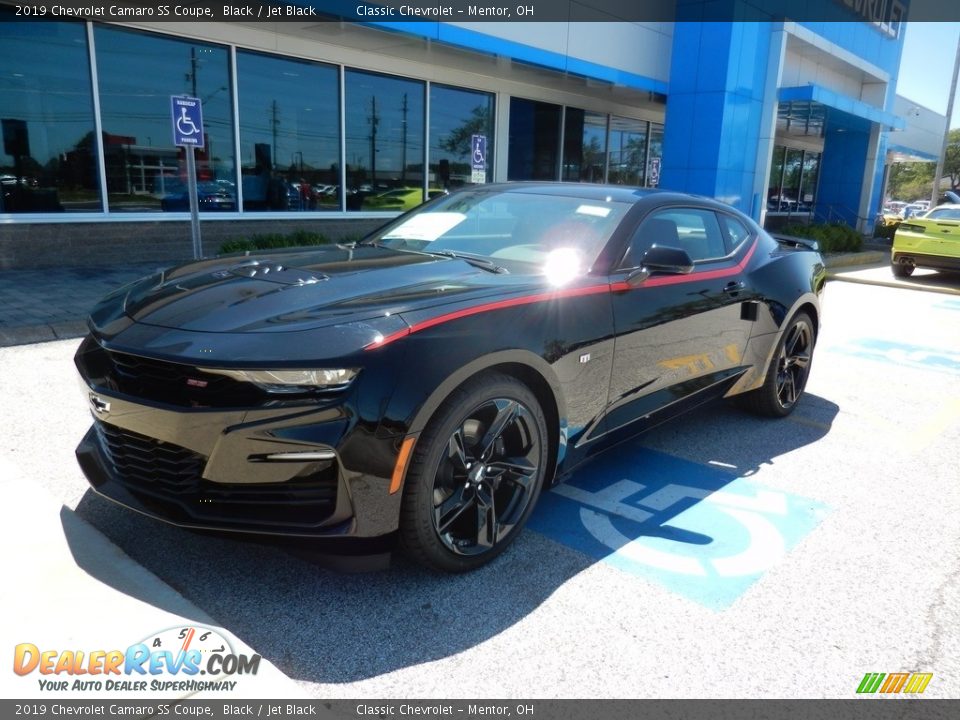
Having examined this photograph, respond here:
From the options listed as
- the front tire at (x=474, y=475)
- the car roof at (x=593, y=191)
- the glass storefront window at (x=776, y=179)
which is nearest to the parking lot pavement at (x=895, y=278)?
the glass storefront window at (x=776, y=179)

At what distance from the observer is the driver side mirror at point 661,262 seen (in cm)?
341

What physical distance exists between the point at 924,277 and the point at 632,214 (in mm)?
14808

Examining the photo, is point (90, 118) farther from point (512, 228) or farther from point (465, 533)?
point (465, 533)

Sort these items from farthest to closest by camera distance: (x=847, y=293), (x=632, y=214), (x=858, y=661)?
(x=847, y=293) < (x=632, y=214) < (x=858, y=661)

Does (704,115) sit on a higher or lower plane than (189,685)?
higher

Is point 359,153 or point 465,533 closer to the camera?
point 465,533

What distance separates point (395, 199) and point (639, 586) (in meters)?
12.1

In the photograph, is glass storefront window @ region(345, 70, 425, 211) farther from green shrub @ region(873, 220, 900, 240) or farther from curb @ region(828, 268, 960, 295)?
green shrub @ region(873, 220, 900, 240)

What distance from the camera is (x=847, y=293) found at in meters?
12.4

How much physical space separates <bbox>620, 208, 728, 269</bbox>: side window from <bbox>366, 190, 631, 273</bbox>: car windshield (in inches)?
5.9

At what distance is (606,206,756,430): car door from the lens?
343cm

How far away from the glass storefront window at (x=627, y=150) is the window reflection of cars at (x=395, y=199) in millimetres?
6477
